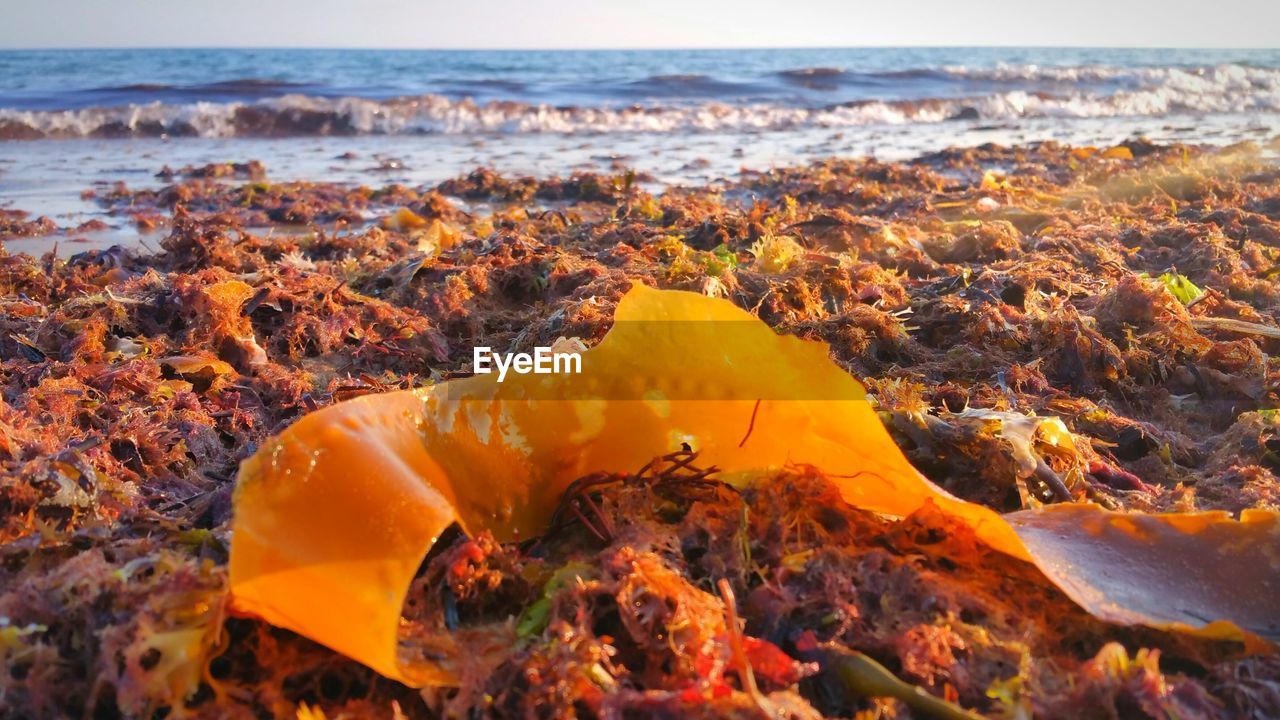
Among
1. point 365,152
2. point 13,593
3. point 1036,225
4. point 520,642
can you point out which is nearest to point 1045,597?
point 520,642

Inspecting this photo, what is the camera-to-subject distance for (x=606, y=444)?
1338 millimetres

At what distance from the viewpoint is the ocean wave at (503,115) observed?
9.70 m

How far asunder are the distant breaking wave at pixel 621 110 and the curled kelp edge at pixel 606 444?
9.69m

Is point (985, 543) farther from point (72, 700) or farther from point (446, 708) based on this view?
point (72, 700)

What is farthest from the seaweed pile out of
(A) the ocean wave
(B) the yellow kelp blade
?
(A) the ocean wave

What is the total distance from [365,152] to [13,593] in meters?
7.79

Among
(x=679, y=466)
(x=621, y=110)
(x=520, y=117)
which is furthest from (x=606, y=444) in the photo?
(x=621, y=110)

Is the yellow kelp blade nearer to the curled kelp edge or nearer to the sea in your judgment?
the curled kelp edge

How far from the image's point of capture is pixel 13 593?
40.7 inches

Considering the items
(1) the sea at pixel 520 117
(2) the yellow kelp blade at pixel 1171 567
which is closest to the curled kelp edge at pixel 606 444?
(2) the yellow kelp blade at pixel 1171 567

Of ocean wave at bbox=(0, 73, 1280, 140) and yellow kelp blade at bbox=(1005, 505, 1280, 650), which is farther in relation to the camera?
ocean wave at bbox=(0, 73, 1280, 140)

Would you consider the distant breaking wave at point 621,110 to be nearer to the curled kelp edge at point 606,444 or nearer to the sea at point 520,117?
the sea at point 520,117

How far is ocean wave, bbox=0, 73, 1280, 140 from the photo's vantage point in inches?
382

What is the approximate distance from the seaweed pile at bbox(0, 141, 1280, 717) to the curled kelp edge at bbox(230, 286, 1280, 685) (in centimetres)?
5
